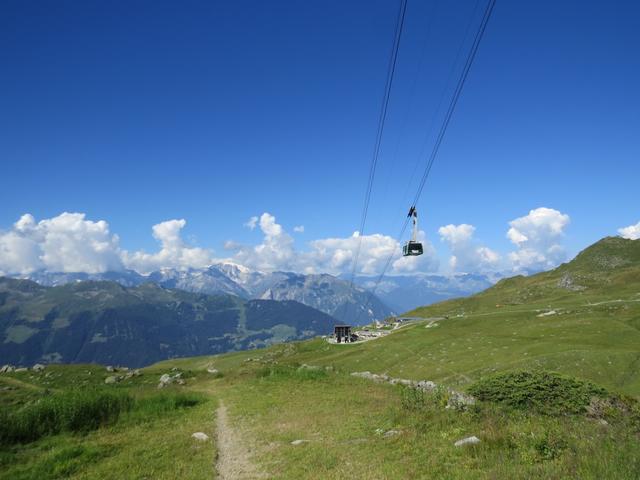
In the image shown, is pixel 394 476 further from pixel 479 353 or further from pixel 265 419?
pixel 479 353

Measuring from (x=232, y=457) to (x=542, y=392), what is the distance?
47.8 ft

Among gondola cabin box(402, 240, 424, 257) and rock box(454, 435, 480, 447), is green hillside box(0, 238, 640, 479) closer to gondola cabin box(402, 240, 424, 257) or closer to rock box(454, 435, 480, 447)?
rock box(454, 435, 480, 447)

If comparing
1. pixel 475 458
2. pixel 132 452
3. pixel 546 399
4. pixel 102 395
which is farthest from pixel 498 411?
pixel 102 395

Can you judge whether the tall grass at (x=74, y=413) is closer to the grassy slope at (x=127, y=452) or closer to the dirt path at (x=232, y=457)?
the grassy slope at (x=127, y=452)

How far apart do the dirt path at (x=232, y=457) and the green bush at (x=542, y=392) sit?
1216 centimetres

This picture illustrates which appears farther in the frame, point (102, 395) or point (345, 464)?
point (102, 395)

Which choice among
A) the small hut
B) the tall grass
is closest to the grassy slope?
the tall grass

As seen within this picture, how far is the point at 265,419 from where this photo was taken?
2341 centimetres

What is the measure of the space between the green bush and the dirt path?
12.2 meters

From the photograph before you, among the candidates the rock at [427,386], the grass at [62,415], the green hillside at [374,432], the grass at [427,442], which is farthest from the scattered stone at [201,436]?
the rock at [427,386]

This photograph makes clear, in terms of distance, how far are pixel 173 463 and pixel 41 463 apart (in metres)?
5.09

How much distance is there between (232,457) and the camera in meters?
16.9

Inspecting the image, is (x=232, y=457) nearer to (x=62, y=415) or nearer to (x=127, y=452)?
(x=127, y=452)

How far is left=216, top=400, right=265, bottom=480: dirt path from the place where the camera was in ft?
48.6
